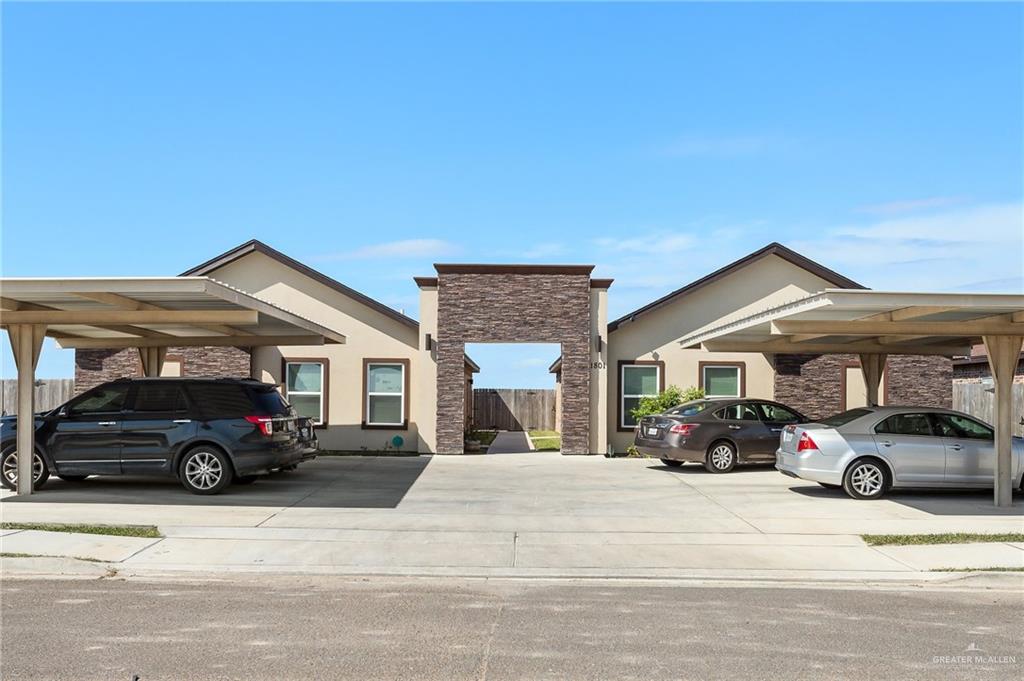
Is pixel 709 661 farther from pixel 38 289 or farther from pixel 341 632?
pixel 38 289

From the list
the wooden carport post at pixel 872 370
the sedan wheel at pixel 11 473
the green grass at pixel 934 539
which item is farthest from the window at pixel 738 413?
the sedan wheel at pixel 11 473

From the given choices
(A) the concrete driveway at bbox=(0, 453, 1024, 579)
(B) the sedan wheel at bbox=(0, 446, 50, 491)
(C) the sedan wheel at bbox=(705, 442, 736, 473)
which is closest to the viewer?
(A) the concrete driveway at bbox=(0, 453, 1024, 579)

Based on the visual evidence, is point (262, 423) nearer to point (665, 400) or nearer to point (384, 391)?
point (384, 391)

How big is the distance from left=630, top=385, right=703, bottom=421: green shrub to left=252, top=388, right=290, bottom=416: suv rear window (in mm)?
9762

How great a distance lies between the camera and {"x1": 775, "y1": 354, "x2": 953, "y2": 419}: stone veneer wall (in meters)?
24.5

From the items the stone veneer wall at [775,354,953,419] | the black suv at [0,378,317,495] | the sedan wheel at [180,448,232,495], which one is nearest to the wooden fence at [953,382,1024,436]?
the stone veneer wall at [775,354,953,419]

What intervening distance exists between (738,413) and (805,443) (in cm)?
445

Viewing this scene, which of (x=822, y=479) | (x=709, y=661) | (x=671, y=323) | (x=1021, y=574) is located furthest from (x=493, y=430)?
(x=709, y=661)

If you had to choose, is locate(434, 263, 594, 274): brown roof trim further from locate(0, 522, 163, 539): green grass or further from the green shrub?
locate(0, 522, 163, 539): green grass

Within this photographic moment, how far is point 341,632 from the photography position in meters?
7.50

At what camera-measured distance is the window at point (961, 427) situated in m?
15.5

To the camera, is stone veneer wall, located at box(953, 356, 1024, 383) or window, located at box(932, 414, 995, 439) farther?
stone veneer wall, located at box(953, 356, 1024, 383)

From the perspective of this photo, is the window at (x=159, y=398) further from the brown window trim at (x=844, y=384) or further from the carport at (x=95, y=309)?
the brown window trim at (x=844, y=384)

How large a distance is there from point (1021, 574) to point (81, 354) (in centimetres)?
2219
